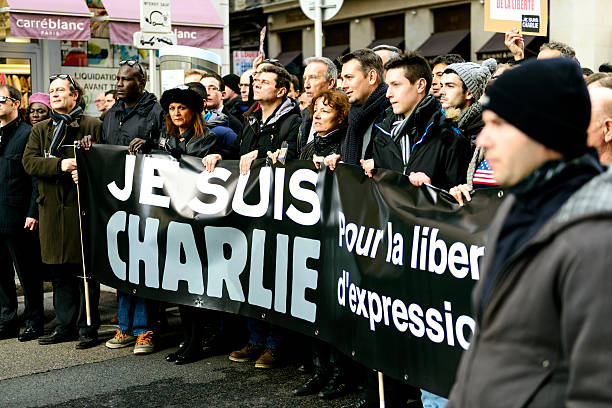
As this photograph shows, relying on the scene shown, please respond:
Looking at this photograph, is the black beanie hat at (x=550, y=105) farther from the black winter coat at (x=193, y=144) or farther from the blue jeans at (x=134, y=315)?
the blue jeans at (x=134, y=315)

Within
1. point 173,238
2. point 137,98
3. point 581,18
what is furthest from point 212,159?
point 581,18

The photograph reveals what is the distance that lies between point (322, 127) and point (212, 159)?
3.10 ft

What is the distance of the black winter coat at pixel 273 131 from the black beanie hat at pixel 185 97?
0.42 m

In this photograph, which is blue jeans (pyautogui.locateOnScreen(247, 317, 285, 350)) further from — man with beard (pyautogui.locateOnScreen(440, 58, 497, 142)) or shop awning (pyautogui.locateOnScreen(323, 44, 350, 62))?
shop awning (pyautogui.locateOnScreen(323, 44, 350, 62))

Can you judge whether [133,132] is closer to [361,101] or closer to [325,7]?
[361,101]

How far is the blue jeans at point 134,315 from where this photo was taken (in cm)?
697

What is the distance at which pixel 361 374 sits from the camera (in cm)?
584

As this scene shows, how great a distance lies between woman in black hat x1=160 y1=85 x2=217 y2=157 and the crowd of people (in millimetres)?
14

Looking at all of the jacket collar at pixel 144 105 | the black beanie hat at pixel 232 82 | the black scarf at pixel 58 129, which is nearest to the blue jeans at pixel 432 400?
the jacket collar at pixel 144 105

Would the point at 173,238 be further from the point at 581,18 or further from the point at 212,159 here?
the point at 581,18

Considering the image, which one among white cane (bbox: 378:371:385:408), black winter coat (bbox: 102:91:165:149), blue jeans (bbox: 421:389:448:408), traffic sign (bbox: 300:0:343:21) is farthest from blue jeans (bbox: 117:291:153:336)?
traffic sign (bbox: 300:0:343:21)

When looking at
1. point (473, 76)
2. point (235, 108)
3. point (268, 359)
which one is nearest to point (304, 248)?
point (268, 359)

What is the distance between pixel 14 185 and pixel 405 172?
412 centimetres

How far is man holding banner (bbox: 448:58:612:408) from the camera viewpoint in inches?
70.0
